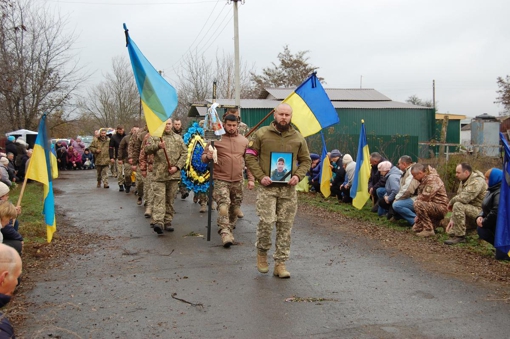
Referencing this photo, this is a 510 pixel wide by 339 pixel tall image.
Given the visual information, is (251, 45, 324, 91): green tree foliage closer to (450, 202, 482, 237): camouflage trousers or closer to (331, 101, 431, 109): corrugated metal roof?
(331, 101, 431, 109): corrugated metal roof

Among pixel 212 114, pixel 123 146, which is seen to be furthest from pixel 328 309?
pixel 123 146

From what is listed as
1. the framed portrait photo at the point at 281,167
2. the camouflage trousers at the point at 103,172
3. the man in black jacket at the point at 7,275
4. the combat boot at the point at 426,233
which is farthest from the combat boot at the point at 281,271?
the camouflage trousers at the point at 103,172

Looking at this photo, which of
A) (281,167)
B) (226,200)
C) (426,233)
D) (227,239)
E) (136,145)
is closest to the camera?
(281,167)

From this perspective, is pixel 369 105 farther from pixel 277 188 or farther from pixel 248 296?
pixel 248 296

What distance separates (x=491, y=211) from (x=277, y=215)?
3.36 m

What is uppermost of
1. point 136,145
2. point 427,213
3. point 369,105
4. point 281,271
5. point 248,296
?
point 369,105

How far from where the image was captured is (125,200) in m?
Answer: 14.9

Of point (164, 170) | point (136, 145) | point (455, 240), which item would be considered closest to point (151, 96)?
point (164, 170)

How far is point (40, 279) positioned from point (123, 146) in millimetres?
9703

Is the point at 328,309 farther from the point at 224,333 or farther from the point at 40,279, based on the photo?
the point at 40,279

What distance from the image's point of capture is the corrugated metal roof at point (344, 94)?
127 ft

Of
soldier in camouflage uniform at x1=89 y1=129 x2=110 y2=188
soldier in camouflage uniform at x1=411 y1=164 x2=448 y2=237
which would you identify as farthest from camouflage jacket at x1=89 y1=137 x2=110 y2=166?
soldier in camouflage uniform at x1=411 y1=164 x2=448 y2=237

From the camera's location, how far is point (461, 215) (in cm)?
900

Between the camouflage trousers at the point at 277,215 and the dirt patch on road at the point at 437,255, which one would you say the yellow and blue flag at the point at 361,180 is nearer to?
the dirt patch on road at the point at 437,255
